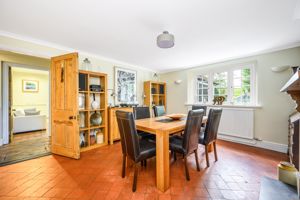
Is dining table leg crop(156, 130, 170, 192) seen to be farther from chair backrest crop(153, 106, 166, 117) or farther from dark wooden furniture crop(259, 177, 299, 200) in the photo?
chair backrest crop(153, 106, 166, 117)

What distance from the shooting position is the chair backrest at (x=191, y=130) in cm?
179

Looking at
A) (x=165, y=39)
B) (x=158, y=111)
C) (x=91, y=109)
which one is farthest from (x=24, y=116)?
(x=165, y=39)

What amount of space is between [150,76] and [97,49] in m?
2.35

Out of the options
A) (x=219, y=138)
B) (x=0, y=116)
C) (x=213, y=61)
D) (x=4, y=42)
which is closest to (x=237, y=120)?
(x=219, y=138)

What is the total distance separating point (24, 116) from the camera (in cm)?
450

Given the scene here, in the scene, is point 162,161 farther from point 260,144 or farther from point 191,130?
point 260,144

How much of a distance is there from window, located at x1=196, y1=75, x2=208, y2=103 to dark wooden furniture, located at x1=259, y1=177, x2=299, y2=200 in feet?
10.3

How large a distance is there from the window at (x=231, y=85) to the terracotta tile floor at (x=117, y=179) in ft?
4.91

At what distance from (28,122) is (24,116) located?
23cm

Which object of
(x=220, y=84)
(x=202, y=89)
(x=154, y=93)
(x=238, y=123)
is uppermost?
(x=220, y=84)

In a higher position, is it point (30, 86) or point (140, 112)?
point (30, 86)

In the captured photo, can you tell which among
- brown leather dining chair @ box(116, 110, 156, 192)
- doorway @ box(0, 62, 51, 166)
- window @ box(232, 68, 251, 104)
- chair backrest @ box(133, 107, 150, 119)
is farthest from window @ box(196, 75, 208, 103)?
doorway @ box(0, 62, 51, 166)

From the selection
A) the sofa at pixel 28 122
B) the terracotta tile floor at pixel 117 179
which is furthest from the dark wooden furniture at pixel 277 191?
the sofa at pixel 28 122

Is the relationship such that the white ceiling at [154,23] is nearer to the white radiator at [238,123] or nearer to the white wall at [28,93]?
the white radiator at [238,123]
